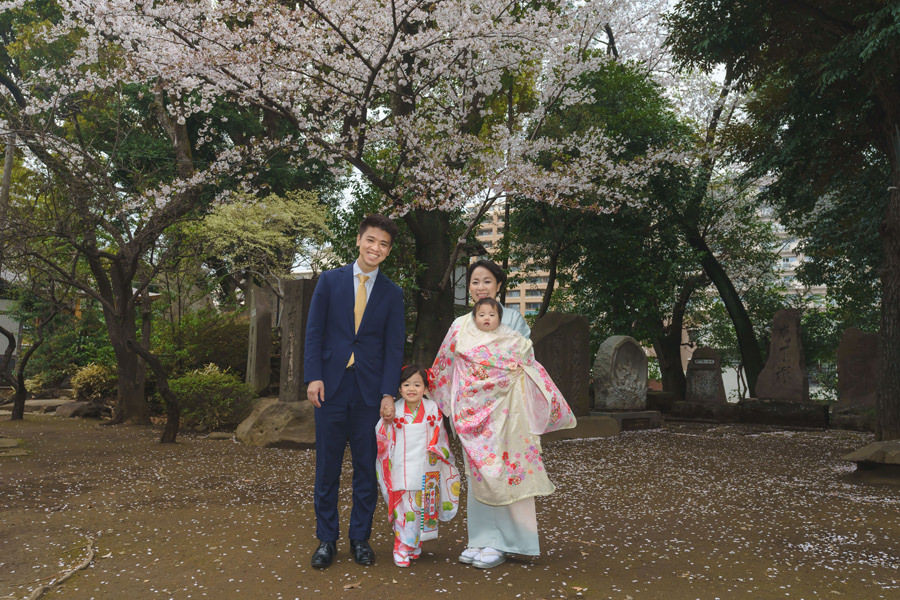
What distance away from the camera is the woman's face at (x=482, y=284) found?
3.89m

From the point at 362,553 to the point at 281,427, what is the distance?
5.28 m

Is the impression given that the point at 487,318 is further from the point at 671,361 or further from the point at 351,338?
the point at 671,361

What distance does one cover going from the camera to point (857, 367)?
40.8 feet

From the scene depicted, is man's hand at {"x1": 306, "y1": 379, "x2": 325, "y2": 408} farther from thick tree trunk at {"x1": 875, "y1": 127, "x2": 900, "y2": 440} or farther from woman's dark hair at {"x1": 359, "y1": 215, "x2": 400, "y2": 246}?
thick tree trunk at {"x1": 875, "y1": 127, "x2": 900, "y2": 440}

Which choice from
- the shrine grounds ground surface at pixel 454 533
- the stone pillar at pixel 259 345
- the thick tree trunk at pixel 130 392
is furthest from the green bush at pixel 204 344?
the shrine grounds ground surface at pixel 454 533

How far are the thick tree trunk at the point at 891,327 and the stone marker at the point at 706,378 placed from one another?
618cm

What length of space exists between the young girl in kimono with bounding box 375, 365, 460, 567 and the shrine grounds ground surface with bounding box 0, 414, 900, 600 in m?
0.22

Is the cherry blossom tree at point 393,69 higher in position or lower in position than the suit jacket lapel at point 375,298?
higher

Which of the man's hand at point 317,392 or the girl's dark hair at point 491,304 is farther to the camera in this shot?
the girl's dark hair at point 491,304

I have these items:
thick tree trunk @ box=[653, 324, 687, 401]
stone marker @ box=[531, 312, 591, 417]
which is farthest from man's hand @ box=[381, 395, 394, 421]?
thick tree trunk @ box=[653, 324, 687, 401]

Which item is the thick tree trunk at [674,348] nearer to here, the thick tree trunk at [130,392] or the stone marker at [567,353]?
the stone marker at [567,353]

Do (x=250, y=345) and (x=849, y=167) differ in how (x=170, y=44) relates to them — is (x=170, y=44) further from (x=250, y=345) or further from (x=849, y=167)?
(x=849, y=167)

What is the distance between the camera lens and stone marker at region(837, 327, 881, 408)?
1230 cm

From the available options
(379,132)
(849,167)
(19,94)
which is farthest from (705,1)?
(19,94)
